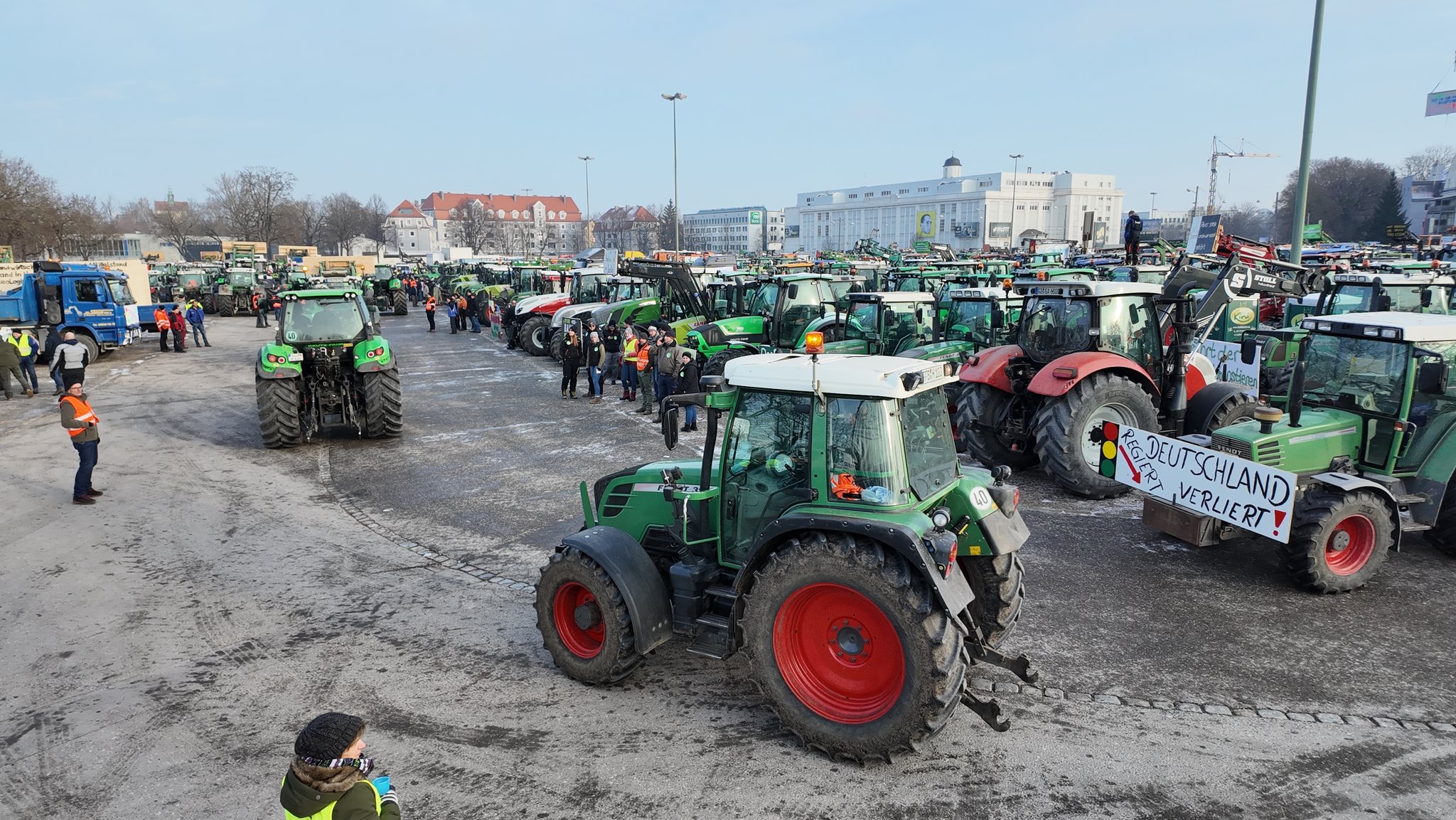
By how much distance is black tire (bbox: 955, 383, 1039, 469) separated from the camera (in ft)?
31.7

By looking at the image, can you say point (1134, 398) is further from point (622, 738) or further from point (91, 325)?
point (91, 325)

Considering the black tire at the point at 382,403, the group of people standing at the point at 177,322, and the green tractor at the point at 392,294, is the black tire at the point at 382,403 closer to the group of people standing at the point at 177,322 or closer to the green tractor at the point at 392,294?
the group of people standing at the point at 177,322

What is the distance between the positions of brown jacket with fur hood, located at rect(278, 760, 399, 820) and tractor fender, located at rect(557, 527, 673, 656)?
7.22 feet

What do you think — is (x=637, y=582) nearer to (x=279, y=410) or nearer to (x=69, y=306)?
(x=279, y=410)

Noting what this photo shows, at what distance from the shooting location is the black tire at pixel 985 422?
9.65m

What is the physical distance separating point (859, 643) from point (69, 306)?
78.9ft

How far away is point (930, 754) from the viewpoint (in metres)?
4.36

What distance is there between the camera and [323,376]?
12.3m

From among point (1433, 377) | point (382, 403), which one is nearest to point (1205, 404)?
point (1433, 377)

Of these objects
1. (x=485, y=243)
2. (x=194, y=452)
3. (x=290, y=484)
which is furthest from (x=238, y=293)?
(x=485, y=243)

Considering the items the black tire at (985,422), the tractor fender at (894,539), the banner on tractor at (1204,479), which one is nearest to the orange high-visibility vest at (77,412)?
the tractor fender at (894,539)

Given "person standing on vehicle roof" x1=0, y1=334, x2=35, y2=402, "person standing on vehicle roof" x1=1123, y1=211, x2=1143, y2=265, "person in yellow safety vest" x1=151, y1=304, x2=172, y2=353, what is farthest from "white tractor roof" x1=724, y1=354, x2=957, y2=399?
"person in yellow safety vest" x1=151, y1=304, x2=172, y2=353

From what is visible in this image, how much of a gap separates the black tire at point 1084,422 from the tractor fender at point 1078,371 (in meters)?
0.14

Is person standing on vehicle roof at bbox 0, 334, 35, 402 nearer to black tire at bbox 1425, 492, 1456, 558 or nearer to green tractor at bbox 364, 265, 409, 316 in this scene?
green tractor at bbox 364, 265, 409, 316
